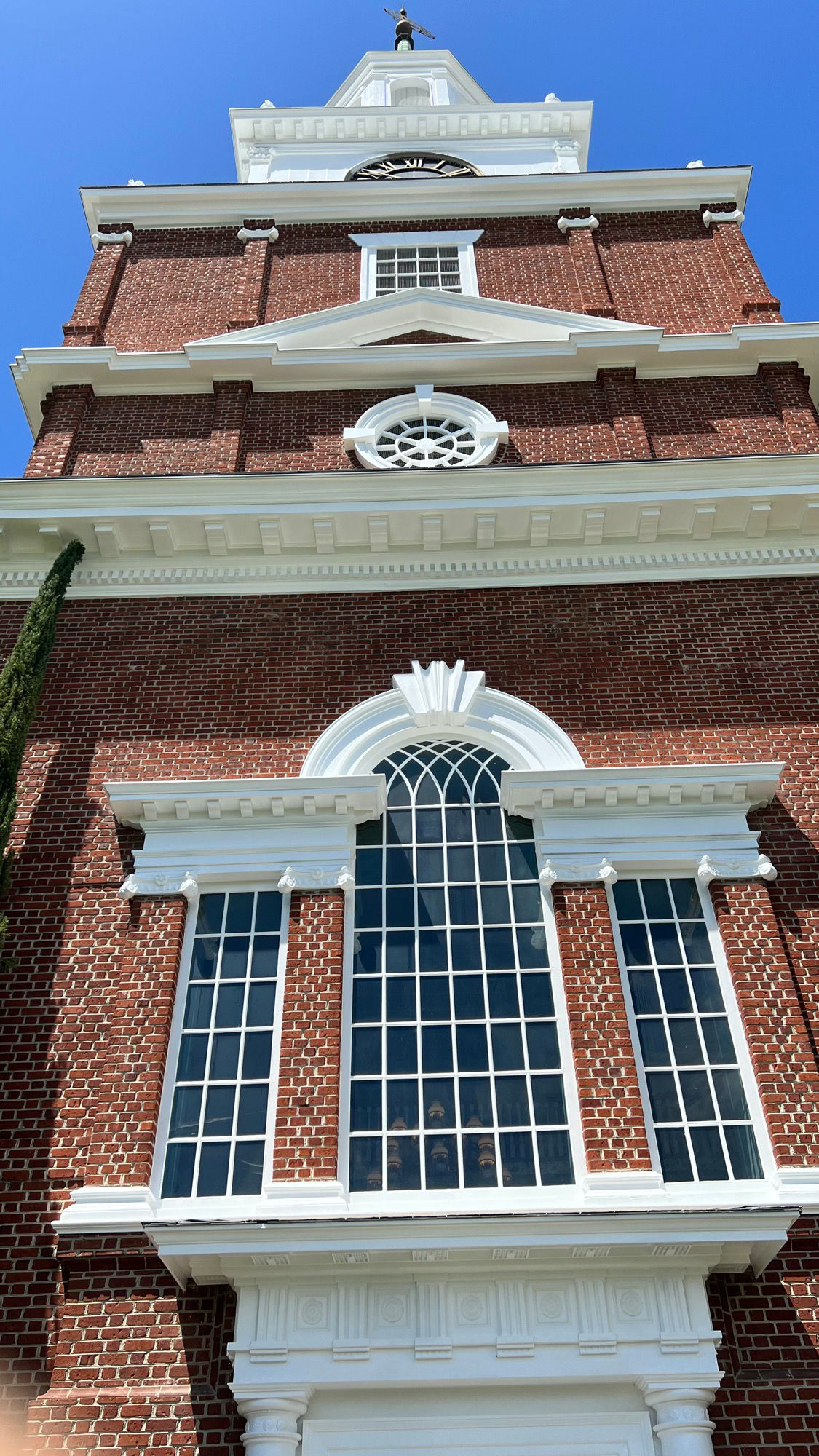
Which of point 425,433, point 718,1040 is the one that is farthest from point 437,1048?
point 425,433

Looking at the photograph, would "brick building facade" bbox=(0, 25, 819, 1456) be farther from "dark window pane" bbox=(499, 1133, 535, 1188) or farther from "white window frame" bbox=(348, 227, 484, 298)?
"white window frame" bbox=(348, 227, 484, 298)

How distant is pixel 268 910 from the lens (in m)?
10.6

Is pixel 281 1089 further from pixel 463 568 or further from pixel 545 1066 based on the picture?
pixel 463 568

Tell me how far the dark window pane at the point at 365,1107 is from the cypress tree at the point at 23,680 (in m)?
3.22

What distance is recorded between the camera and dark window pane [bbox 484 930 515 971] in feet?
33.5

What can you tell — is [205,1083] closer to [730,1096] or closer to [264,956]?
[264,956]

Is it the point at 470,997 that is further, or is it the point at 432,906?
the point at 432,906

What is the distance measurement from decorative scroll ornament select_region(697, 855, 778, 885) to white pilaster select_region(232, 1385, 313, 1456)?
515cm

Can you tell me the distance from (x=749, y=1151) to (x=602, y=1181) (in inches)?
50.1

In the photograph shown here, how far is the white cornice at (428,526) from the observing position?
1285 centimetres

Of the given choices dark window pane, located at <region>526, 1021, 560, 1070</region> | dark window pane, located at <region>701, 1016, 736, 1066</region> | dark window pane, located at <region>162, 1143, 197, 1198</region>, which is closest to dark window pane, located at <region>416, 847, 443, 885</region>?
dark window pane, located at <region>526, 1021, 560, 1070</region>

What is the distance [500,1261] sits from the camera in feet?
27.5

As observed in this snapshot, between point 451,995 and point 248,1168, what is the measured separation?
211 cm

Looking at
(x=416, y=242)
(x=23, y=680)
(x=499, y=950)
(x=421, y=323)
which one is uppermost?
(x=416, y=242)
